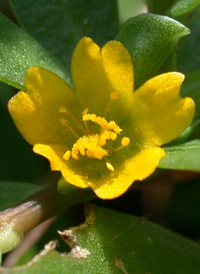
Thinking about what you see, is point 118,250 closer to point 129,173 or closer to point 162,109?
point 129,173

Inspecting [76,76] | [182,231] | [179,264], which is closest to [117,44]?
[76,76]

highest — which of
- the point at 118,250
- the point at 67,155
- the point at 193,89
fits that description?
the point at 67,155

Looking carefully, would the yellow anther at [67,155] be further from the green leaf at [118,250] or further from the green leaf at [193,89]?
the green leaf at [193,89]

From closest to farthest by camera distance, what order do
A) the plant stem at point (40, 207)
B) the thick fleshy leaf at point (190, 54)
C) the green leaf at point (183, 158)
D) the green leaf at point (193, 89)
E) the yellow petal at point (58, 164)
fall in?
the green leaf at point (183, 158)
the yellow petal at point (58, 164)
the plant stem at point (40, 207)
the green leaf at point (193, 89)
the thick fleshy leaf at point (190, 54)

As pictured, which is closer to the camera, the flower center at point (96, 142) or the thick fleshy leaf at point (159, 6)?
the flower center at point (96, 142)

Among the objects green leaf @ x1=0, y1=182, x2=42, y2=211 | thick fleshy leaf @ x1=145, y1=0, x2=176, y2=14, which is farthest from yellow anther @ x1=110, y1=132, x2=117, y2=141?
thick fleshy leaf @ x1=145, y1=0, x2=176, y2=14

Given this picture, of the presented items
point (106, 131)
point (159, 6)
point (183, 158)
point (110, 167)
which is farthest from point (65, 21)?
point (183, 158)

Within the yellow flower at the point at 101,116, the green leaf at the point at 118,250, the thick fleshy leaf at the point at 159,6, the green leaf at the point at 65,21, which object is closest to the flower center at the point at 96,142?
the yellow flower at the point at 101,116

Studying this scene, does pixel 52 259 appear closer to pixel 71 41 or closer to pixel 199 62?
pixel 71 41
